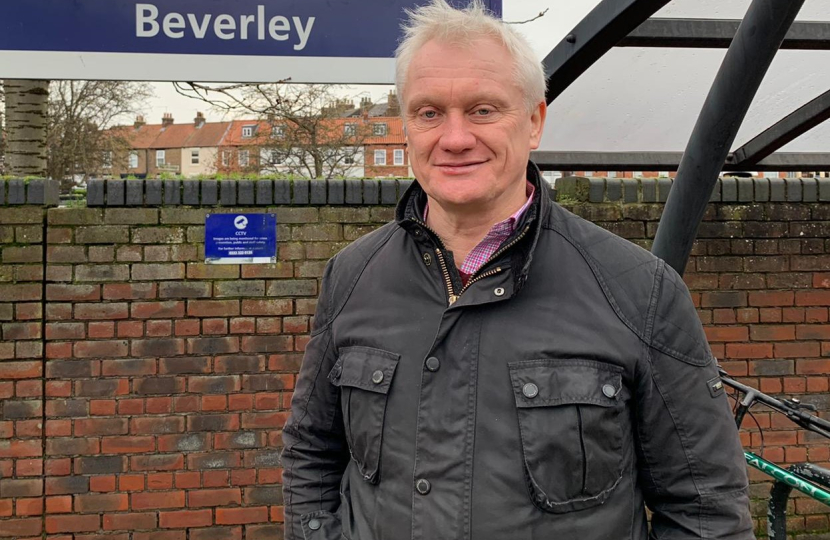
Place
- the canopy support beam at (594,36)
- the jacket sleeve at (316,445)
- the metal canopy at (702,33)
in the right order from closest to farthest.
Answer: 1. the jacket sleeve at (316,445)
2. the canopy support beam at (594,36)
3. the metal canopy at (702,33)

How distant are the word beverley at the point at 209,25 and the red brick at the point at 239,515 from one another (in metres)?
2.33

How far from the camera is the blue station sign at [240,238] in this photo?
12.5 feet

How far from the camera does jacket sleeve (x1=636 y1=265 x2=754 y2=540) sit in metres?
1.46

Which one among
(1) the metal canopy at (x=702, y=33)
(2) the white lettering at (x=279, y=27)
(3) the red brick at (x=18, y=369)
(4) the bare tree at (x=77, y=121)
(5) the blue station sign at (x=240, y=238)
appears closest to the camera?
(1) the metal canopy at (x=702, y=33)

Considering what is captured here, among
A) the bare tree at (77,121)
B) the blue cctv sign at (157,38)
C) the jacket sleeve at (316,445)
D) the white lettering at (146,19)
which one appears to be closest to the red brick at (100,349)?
the blue cctv sign at (157,38)

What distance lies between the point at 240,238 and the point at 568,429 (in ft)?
8.92

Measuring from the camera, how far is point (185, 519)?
152 inches

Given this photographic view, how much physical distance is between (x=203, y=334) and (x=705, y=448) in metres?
2.88

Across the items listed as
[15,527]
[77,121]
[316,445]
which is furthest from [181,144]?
[316,445]

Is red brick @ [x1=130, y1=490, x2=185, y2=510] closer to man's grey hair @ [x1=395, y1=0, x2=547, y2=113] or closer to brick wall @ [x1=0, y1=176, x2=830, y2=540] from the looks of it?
brick wall @ [x1=0, y1=176, x2=830, y2=540]

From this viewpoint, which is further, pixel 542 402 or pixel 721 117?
pixel 721 117

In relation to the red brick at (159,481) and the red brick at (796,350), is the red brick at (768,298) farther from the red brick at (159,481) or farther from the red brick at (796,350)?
the red brick at (159,481)

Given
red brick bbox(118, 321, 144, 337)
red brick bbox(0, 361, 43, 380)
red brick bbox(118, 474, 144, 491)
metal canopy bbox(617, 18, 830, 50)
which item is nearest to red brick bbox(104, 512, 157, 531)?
red brick bbox(118, 474, 144, 491)

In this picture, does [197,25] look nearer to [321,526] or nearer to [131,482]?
[131,482]
